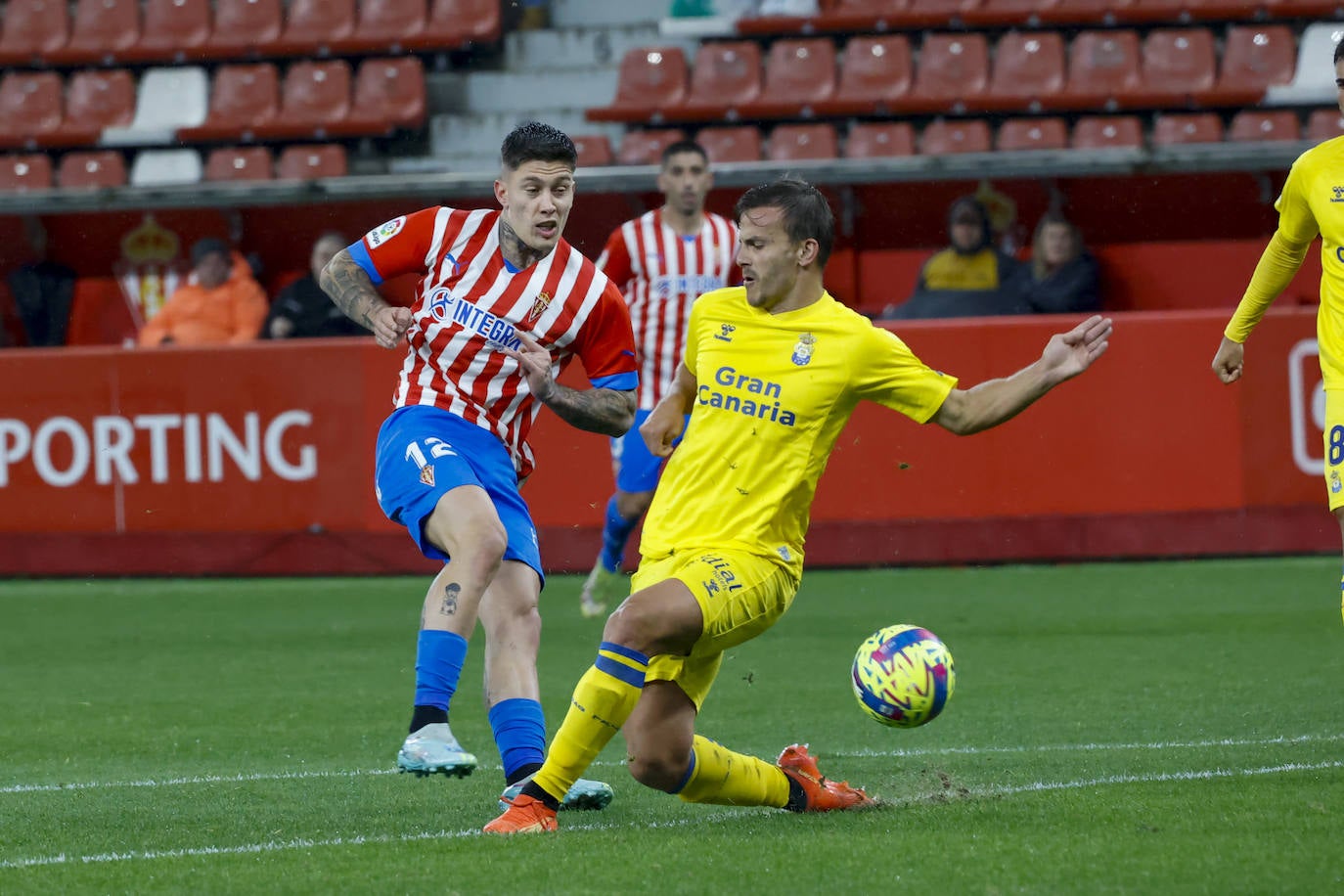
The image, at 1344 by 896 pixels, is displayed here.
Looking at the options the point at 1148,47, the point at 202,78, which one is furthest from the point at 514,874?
the point at 202,78

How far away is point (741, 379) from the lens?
5453 mm

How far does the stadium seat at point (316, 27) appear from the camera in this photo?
58.6ft

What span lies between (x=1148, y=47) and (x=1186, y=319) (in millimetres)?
5004

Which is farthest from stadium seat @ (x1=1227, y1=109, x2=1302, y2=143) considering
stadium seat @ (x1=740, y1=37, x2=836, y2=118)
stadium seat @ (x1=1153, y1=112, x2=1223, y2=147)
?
stadium seat @ (x1=740, y1=37, x2=836, y2=118)

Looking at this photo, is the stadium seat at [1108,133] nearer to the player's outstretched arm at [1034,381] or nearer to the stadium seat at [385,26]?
the stadium seat at [385,26]

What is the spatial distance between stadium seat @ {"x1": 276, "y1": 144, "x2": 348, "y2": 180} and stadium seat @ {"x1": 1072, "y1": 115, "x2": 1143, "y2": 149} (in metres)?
6.30

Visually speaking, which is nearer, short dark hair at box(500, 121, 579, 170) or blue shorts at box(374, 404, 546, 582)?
blue shorts at box(374, 404, 546, 582)

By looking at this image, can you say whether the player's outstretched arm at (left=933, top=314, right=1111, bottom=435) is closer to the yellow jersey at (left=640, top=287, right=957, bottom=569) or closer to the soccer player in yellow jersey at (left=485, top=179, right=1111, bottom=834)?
the soccer player in yellow jersey at (left=485, top=179, right=1111, bottom=834)

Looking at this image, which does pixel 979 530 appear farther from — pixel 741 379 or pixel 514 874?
pixel 514 874

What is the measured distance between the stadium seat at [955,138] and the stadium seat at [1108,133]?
2.48ft

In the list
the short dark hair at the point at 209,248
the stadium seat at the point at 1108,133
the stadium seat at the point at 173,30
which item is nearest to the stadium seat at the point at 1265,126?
the stadium seat at the point at 1108,133

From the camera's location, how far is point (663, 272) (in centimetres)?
1080

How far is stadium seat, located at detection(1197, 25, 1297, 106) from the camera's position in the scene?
15727 millimetres

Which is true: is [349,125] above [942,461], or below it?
above
